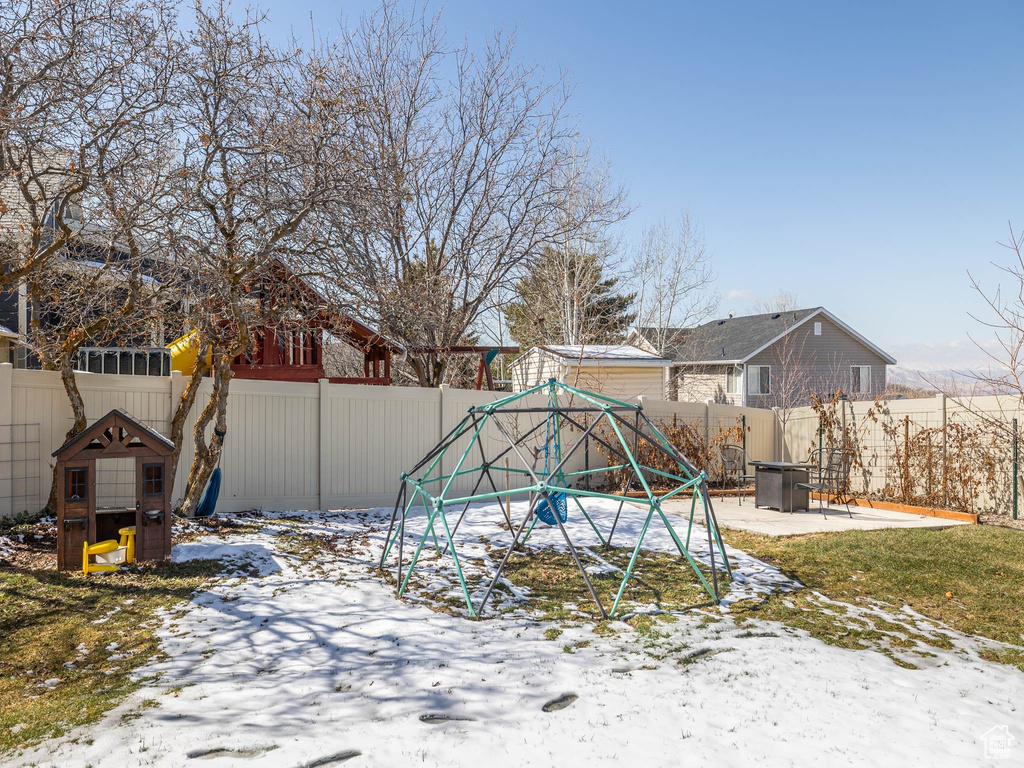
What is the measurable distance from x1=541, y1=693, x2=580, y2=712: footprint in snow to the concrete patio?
17.6ft

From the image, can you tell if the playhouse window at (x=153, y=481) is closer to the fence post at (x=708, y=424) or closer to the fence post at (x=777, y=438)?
the fence post at (x=708, y=424)

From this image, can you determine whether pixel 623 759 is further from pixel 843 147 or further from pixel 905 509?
pixel 843 147

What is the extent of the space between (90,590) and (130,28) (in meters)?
5.43

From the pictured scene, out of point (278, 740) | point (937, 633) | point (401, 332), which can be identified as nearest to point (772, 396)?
point (401, 332)

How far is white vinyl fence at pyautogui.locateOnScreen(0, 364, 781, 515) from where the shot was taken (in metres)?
6.91

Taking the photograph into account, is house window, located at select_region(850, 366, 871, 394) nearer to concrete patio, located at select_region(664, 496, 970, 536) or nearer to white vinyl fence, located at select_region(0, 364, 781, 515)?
concrete patio, located at select_region(664, 496, 970, 536)

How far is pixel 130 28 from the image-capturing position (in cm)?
680

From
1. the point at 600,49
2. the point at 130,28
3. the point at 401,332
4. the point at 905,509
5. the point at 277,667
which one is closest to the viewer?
the point at 277,667

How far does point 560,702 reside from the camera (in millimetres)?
3539

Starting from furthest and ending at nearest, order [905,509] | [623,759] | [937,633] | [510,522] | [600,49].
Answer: [600,49]
[905,509]
[510,522]
[937,633]
[623,759]

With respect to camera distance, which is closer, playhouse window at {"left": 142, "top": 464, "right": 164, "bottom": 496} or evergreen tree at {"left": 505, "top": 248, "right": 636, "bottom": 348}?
playhouse window at {"left": 142, "top": 464, "right": 164, "bottom": 496}

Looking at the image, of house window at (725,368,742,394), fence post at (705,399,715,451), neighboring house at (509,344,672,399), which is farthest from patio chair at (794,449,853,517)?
house window at (725,368,742,394)

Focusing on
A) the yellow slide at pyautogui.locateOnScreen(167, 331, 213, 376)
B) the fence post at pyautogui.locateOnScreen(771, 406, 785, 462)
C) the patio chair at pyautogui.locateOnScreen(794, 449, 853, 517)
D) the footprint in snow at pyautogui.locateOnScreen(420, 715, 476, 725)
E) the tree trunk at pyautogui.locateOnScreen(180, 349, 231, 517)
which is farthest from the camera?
the fence post at pyautogui.locateOnScreen(771, 406, 785, 462)

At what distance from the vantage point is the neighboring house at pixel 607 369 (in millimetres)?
14898
